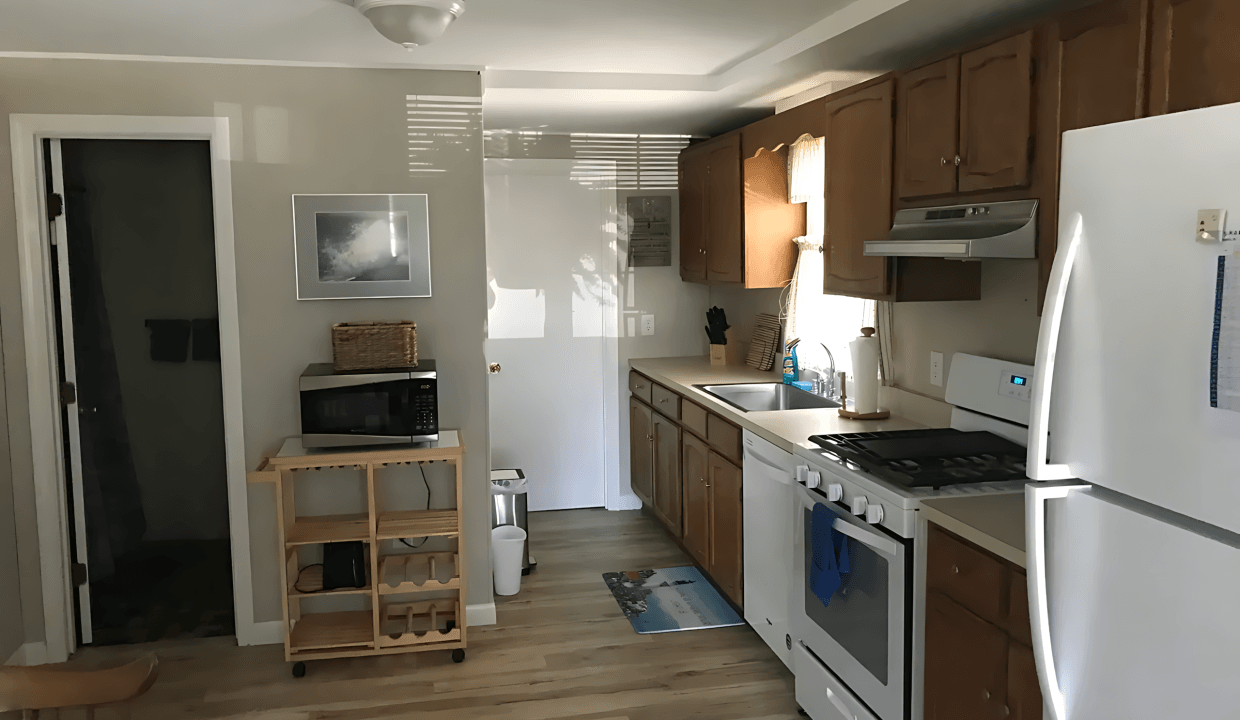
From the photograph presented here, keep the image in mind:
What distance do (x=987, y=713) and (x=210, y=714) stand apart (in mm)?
2516

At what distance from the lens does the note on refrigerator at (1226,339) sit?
120 cm

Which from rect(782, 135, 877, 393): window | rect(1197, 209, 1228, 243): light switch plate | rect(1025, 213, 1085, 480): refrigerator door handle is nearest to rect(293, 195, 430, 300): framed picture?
rect(782, 135, 877, 393): window

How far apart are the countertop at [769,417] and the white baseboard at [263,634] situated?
1992mm

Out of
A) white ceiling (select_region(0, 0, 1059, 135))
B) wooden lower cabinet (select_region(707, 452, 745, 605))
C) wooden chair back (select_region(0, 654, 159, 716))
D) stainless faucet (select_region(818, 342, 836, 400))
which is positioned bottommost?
wooden lower cabinet (select_region(707, 452, 745, 605))

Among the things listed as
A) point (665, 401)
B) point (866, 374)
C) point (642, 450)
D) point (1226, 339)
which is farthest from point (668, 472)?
point (1226, 339)

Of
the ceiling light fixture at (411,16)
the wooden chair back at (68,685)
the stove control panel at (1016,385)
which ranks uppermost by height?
the ceiling light fixture at (411,16)

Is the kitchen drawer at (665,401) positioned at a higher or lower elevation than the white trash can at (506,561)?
higher

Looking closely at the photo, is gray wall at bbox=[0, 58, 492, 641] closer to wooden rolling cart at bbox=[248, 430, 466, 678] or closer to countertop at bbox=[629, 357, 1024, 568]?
wooden rolling cart at bbox=[248, 430, 466, 678]

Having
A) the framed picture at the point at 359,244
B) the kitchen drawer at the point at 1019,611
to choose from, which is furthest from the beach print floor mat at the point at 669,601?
the kitchen drawer at the point at 1019,611

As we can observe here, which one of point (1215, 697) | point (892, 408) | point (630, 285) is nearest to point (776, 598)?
point (892, 408)

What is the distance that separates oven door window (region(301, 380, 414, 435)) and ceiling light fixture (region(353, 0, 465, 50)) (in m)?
1.26

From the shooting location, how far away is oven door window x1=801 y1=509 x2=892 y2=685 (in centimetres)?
249

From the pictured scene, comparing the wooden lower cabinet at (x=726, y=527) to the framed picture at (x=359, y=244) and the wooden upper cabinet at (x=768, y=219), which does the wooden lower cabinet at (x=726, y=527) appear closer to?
the wooden upper cabinet at (x=768, y=219)

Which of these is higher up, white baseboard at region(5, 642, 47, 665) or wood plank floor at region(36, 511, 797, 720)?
white baseboard at region(5, 642, 47, 665)
